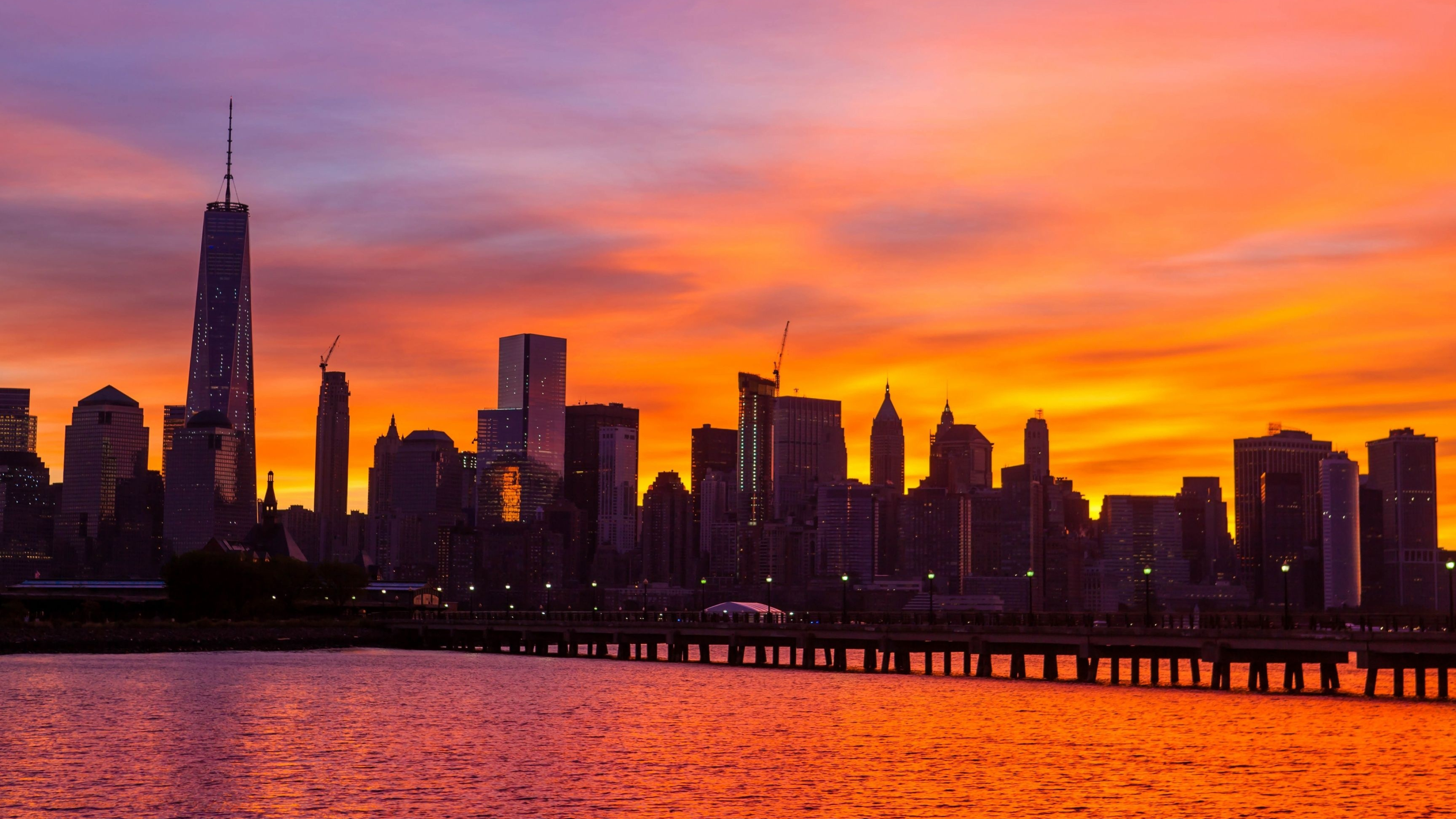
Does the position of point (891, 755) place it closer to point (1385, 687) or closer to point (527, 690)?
point (527, 690)

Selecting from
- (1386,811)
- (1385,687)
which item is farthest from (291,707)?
(1385,687)

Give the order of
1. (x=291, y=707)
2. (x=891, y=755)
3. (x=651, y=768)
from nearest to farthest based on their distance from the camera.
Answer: (x=651, y=768)
(x=891, y=755)
(x=291, y=707)

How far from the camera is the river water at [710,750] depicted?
67000mm

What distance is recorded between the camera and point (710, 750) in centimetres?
8638

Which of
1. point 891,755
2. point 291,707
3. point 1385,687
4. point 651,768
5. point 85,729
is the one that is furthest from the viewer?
point 1385,687

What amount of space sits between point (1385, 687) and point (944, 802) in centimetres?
12772

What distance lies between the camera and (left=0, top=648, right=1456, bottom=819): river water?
Result: 67000mm

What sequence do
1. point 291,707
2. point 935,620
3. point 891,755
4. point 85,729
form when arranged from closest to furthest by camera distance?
point 891,755
point 85,729
point 291,707
point 935,620

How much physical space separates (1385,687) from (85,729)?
132m

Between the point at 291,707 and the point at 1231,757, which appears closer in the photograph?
the point at 1231,757

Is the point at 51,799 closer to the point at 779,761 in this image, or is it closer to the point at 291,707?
the point at 779,761

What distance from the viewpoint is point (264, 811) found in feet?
210

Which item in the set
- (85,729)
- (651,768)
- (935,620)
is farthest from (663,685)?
(651,768)

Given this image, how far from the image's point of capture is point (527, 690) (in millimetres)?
131875
